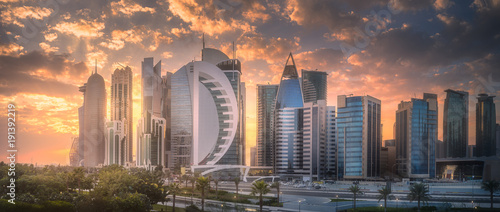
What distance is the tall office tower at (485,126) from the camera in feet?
548

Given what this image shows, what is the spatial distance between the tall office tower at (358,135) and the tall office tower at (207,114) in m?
43.2

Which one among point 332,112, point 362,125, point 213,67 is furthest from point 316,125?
point 213,67

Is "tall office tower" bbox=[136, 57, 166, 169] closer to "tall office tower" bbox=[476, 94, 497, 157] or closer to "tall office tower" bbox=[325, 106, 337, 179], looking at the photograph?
"tall office tower" bbox=[325, 106, 337, 179]

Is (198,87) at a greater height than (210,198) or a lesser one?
greater

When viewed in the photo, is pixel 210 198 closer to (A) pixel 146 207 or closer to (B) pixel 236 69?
(A) pixel 146 207

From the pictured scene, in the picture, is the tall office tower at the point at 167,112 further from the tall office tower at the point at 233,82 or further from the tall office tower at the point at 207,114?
the tall office tower at the point at 233,82

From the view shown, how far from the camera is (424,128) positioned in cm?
14562

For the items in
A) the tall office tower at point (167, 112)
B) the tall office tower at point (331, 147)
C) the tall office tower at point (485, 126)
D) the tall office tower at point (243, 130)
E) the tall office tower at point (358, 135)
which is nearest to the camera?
the tall office tower at point (358, 135)

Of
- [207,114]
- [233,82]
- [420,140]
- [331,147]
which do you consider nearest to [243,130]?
[207,114]

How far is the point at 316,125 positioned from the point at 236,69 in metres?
39.2

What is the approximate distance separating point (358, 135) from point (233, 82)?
2131 inches

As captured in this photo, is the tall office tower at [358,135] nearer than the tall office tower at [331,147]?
Yes

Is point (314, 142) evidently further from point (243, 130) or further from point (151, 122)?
point (151, 122)

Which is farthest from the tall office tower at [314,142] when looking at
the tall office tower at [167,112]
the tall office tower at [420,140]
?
the tall office tower at [167,112]
